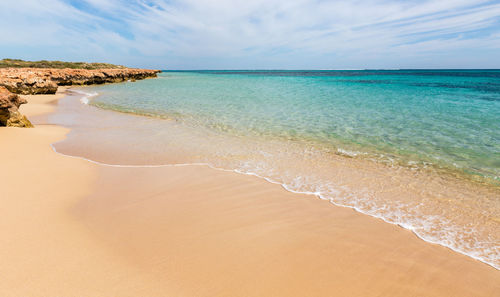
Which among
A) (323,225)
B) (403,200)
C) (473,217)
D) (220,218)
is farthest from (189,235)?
(473,217)

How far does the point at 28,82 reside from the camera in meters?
19.5

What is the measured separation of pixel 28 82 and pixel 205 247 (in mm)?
24418

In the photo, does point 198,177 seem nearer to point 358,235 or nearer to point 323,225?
point 323,225

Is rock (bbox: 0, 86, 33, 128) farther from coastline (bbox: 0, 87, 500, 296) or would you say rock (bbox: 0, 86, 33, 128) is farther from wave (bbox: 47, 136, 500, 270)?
wave (bbox: 47, 136, 500, 270)

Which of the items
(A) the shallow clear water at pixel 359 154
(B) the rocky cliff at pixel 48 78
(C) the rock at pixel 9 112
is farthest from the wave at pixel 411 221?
(B) the rocky cliff at pixel 48 78

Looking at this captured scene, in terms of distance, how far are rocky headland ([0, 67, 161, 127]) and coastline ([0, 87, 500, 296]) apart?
15.4 feet

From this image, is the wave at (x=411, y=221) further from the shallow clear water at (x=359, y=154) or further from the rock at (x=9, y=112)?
the rock at (x=9, y=112)

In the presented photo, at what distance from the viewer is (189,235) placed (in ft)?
10.5

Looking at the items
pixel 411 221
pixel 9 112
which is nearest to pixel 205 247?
pixel 411 221

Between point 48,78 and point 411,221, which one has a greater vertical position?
point 48,78

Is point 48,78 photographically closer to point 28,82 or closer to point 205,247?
point 28,82

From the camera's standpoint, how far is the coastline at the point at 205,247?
244 cm

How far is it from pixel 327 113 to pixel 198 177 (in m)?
9.22

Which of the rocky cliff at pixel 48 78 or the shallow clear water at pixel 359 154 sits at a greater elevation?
the rocky cliff at pixel 48 78
